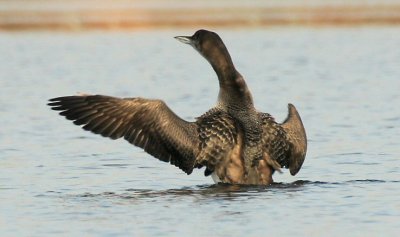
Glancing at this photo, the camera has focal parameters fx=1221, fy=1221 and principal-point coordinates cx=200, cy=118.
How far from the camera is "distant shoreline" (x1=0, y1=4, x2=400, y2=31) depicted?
43.6 metres

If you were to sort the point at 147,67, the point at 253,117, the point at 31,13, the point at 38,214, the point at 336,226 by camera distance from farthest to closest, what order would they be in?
the point at 31,13
the point at 147,67
the point at 253,117
the point at 38,214
the point at 336,226

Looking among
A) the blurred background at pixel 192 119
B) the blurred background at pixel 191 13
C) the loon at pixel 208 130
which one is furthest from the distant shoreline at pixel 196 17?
the loon at pixel 208 130

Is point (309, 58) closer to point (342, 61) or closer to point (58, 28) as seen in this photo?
point (342, 61)

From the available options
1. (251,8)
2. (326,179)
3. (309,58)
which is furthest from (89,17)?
(326,179)

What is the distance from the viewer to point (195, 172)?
543 inches

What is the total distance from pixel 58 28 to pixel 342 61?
57.1ft

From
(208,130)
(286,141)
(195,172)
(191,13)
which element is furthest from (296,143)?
(191,13)

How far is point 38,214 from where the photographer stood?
10.9 metres

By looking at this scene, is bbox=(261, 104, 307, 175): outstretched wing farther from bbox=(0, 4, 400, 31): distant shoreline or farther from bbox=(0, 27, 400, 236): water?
bbox=(0, 4, 400, 31): distant shoreline

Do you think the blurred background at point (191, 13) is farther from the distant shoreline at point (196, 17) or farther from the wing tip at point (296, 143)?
the wing tip at point (296, 143)

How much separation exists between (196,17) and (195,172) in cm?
3237

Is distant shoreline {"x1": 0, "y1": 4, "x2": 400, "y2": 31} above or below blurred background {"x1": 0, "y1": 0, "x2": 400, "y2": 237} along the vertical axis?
above

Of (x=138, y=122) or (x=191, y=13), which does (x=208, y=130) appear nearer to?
(x=138, y=122)

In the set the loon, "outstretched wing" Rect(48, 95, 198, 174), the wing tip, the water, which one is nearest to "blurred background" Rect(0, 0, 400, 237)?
the water
